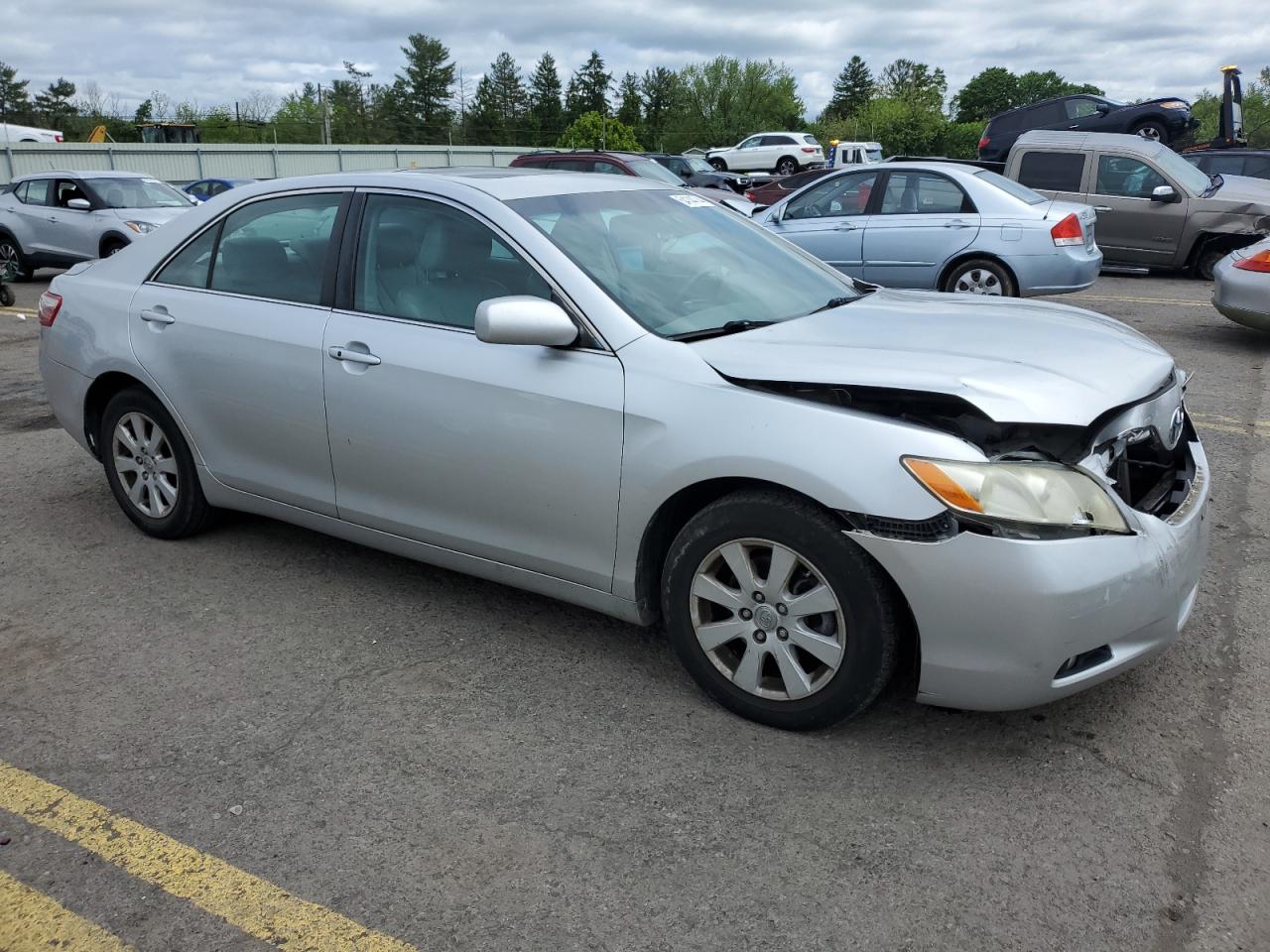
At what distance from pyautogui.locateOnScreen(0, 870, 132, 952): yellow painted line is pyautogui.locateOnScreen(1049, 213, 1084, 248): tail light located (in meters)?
9.55

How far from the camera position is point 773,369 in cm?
313

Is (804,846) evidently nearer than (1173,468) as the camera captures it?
Yes

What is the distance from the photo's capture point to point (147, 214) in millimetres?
15289

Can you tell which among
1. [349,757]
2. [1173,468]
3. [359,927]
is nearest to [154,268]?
[349,757]

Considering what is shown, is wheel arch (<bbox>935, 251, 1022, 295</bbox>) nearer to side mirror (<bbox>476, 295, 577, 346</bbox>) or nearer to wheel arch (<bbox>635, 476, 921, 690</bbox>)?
wheel arch (<bbox>635, 476, 921, 690</bbox>)

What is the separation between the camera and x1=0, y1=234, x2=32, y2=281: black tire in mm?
15883

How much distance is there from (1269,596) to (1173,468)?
104 cm

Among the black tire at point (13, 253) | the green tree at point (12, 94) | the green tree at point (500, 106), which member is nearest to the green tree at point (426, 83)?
the green tree at point (500, 106)

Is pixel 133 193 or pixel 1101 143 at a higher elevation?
pixel 1101 143

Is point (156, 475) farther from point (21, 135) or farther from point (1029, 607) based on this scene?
point (21, 135)

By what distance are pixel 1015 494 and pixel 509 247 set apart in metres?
1.82

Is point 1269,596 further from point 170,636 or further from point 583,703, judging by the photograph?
point 170,636

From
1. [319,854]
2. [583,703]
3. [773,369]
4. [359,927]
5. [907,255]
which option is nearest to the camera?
[359,927]

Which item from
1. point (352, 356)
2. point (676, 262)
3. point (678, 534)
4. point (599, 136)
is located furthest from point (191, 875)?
point (599, 136)
